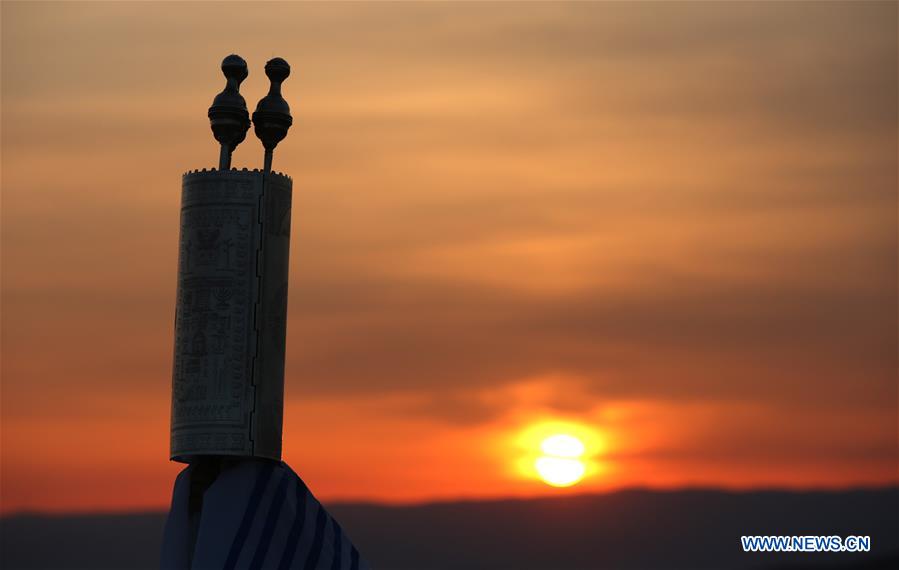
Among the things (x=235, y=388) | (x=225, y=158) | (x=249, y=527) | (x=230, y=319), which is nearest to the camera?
(x=249, y=527)

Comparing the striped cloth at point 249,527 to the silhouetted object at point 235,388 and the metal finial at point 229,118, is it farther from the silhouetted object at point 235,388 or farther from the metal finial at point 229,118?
the metal finial at point 229,118

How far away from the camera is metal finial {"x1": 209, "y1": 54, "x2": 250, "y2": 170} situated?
3381cm

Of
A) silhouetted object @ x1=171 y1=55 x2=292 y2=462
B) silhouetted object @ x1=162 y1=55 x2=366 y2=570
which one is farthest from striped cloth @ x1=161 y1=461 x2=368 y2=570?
silhouetted object @ x1=171 y1=55 x2=292 y2=462

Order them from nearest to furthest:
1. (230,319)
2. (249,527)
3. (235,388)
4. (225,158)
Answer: (249,527), (235,388), (230,319), (225,158)

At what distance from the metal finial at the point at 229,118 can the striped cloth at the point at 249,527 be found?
631 centimetres

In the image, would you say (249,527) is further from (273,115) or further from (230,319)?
(273,115)

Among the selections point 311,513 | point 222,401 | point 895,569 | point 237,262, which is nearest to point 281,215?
point 237,262

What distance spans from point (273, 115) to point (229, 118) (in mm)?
883

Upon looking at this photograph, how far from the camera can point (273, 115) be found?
33938 millimetres

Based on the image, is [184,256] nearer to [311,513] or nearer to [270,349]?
[270,349]

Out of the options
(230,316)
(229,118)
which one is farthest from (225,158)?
(230,316)

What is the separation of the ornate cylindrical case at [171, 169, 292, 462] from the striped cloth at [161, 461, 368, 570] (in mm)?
587

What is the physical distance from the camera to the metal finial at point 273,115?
111 ft

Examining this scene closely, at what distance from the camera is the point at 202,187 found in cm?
3297
